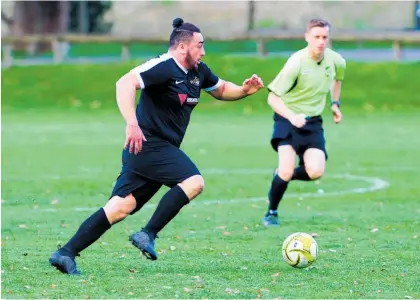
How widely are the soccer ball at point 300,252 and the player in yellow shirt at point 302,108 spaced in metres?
2.53

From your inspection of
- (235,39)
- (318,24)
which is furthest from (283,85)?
(235,39)

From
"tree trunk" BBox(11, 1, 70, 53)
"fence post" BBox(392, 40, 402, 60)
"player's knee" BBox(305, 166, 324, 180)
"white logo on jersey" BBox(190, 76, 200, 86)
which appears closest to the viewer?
"white logo on jersey" BBox(190, 76, 200, 86)

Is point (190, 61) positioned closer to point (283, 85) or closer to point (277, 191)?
point (283, 85)

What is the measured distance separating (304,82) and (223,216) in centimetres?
175

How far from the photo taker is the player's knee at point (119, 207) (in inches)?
341

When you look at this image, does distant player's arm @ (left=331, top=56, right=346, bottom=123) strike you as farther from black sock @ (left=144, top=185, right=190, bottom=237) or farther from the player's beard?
black sock @ (left=144, top=185, right=190, bottom=237)

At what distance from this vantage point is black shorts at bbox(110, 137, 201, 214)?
339 inches

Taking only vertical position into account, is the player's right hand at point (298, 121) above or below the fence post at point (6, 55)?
above

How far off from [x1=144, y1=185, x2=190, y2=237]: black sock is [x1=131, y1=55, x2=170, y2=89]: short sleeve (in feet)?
2.79

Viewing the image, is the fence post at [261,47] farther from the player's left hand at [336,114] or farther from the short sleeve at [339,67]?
the short sleeve at [339,67]

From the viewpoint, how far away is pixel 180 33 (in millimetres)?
8562

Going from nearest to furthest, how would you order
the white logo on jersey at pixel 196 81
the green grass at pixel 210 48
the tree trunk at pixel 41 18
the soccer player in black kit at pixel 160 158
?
the soccer player in black kit at pixel 160 158 < the white logo on jersey at pixel 196 81 < the green grass at pixel 210 48 < the tree trunk at pixel 41 18

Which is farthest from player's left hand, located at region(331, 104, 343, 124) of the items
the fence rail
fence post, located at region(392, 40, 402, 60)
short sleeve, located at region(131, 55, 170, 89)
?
fence post, located at region(392, 40, 402, 60)

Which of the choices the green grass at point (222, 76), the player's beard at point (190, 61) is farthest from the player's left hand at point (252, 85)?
the green grass at point (222, 76)
